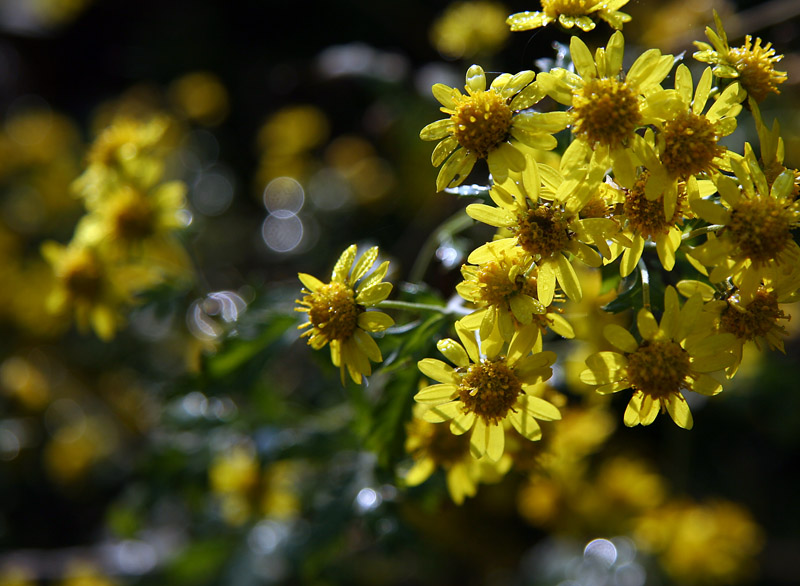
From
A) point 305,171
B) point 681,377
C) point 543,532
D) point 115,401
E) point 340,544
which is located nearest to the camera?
point 681,377

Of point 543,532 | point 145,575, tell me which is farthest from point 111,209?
point 543,532

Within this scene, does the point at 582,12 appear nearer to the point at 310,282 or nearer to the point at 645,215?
the point at 645,215

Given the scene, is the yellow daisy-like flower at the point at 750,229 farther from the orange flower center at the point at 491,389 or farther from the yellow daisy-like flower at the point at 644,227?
the orange flower center at the point at 491,389

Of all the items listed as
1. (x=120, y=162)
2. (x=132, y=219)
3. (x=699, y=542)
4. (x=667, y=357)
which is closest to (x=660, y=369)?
(x=667, y=357)

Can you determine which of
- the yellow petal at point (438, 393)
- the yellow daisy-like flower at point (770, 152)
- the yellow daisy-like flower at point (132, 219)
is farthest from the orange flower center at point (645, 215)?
the yellow daisy-like flower at point (132, 219)

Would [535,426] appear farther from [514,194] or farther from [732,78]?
[732,78]

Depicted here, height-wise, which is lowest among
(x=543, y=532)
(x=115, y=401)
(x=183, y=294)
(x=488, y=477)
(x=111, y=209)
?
(x=543, y=532)

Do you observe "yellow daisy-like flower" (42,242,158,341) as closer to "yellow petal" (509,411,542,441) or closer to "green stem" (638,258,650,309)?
"yellow petal" (509,411,542,441)
